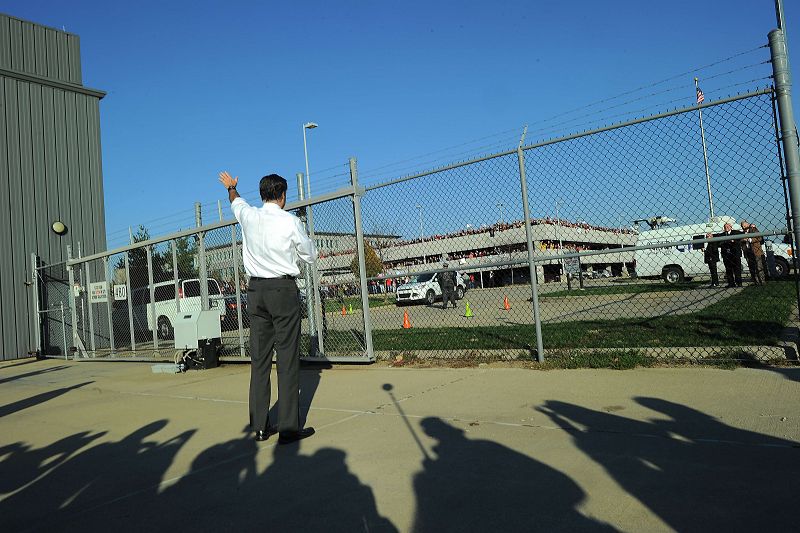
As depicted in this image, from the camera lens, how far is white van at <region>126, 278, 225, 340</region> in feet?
31.0

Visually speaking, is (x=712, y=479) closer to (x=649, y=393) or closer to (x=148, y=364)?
(x=649, y=393)

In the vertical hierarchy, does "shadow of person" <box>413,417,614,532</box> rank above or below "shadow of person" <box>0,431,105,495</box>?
below

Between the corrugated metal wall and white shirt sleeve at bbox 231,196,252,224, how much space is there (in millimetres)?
13142

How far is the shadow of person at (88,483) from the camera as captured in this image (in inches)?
119

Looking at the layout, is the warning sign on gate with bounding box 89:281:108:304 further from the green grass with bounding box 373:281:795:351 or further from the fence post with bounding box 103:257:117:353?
the green grass with bounding box 373:281:795:351

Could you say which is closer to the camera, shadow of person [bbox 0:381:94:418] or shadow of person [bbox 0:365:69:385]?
shadow of person [bbox 0:381:94:418]

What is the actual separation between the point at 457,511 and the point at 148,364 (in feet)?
31.5

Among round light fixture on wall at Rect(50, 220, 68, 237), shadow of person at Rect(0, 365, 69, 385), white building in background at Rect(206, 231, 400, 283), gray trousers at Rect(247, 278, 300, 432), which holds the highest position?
round light fixture on wall at Rect(50, 220, 68, 237)

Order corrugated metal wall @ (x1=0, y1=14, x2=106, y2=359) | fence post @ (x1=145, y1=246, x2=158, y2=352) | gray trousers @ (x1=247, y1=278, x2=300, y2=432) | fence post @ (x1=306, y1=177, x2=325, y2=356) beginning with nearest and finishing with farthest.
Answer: gray trousers @ (x1=247, y1=278, x2=300, y2=432) → fence post @ (x1=306, y1=177, x2=325, y2=356) → fence post @ (x1=145, y1=246, x2=158, y2=352) → corrugated metal wall @ (x1=0, y1=14, x2=106, y2=359)

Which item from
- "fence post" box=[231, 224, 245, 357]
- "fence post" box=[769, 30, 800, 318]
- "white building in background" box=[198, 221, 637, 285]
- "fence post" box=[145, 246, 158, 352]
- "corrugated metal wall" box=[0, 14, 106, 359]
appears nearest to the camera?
"fence post" box=[769, 30, 800, 318]

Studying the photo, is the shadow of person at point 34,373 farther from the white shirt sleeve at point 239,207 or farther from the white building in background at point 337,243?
the white shirt sleeve at point 239,207

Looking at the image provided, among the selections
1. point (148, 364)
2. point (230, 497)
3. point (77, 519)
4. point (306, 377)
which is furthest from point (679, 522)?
point (148, 364)

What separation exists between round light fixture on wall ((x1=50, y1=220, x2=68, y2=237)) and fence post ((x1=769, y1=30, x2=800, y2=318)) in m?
16.6

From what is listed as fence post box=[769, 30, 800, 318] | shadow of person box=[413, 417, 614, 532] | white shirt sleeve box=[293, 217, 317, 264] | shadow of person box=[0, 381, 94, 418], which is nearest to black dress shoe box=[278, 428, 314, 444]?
shadow of person box=[413, 417, 614, 532]
